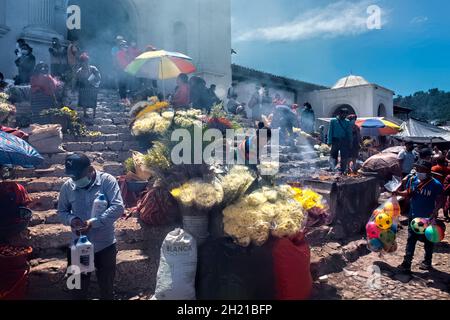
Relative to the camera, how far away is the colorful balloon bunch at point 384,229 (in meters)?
4.47

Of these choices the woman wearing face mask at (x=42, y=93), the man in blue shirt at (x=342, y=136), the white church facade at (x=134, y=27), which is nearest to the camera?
the woman wearing face mask at (x=42, y=93)

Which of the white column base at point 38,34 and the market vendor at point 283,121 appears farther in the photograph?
the white column base at point 38,34

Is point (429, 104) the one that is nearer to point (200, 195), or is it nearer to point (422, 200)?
point (422, 200)

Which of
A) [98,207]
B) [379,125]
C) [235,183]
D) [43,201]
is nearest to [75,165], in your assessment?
[98,207]

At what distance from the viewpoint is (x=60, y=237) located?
14.3ft

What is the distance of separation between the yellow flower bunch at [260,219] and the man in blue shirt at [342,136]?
5424 mm

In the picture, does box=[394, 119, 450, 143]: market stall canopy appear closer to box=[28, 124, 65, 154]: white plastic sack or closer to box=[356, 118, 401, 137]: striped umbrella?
box=[356, 118, 401, 137]: striped umbrella

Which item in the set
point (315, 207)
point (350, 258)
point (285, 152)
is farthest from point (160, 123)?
point (285, 152)

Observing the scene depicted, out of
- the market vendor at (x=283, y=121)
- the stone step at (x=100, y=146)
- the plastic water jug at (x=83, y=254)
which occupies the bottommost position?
the plastic water jug at (x=83, y=254)

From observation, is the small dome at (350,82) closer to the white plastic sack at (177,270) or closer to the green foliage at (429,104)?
the green foliage at (429,104)

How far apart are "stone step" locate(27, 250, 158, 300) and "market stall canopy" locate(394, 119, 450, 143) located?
18.4 m

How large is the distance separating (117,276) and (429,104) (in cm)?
5448

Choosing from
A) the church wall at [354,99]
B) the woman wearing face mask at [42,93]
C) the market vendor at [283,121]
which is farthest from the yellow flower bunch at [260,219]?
the church wall at [354,99]
